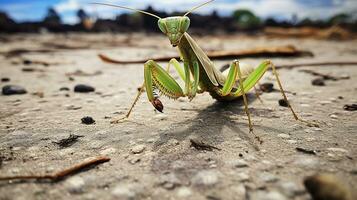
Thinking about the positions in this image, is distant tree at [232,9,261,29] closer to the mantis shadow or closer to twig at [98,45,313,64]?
twig at [98,45,313,64]

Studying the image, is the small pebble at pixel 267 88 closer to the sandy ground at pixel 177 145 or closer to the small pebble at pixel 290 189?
the sandy ground at pixel 177 145

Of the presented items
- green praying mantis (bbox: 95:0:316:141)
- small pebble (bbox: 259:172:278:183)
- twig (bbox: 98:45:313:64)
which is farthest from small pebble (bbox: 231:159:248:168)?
twig (bbox: 98:45:313:64)

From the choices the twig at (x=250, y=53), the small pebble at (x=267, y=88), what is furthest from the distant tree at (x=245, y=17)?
the small pebble at (x=267, y=88)

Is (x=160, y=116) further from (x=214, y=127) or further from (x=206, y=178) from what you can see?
(x=206, y=178)

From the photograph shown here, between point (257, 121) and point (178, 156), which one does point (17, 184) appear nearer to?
point (178, 156)

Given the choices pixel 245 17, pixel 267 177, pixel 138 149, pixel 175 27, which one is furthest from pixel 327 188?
pixel 245 17

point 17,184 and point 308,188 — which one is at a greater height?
point 308,188

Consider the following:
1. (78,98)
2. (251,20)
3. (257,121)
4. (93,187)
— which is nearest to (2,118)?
(78,98)
